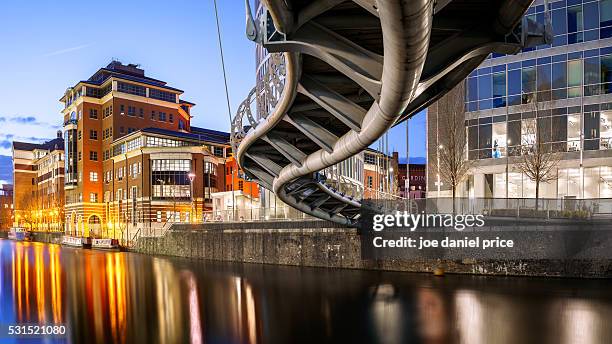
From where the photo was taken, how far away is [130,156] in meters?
80.2

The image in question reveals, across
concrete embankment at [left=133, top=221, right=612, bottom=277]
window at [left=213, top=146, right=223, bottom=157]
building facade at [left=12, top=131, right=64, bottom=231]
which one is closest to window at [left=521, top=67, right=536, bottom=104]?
concrete embankment at [left=133, top=221, right=612, bottom=277]

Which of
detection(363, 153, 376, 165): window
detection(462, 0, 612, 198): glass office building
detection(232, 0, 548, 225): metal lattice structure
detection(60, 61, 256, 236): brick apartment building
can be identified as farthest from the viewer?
detection(363, 153, 376, 165): window

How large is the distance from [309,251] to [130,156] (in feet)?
176

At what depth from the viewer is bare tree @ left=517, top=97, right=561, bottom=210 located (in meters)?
33.4

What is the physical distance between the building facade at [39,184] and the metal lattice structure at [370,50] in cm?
9964

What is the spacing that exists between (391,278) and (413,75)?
20984mm

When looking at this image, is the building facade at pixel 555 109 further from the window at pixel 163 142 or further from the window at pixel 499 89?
the window at pixel 163 142

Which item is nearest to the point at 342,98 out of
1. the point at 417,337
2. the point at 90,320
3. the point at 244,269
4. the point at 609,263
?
the point at 417,337

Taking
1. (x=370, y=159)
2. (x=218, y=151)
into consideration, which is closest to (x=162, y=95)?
(x=218, y=151)

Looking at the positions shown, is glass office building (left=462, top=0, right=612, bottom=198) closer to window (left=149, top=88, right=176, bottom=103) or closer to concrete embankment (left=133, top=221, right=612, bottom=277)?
concrete embankment (left=133, top=221, right=612, bottom=277)

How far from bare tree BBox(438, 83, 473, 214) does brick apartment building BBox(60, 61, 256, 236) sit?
4165 cm

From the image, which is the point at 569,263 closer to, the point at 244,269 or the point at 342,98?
the point at 342,98

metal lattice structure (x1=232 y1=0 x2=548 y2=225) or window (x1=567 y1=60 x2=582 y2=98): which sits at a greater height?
window (x1=567 y1=60 x2=582 y2=98)

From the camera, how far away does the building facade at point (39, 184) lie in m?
110
